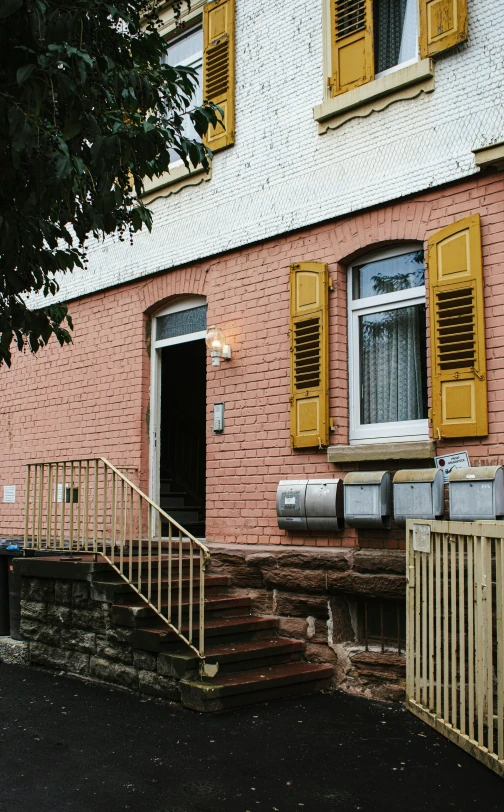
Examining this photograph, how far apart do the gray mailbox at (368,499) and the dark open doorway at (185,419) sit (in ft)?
17.2

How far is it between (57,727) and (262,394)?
3407 mm

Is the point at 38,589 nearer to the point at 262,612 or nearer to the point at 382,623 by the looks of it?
the point at 262,612

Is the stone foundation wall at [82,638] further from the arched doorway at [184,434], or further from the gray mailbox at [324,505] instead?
the arched doorway at [184,434]

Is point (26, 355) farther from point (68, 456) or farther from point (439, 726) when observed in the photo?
point (439, 726)

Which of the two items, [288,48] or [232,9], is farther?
[232,9]

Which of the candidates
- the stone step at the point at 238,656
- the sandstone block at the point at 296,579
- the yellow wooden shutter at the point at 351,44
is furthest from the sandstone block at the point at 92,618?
the yellow wooden shutter at the point at 351,44

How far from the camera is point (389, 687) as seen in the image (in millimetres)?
6609

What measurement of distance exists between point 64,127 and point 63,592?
4.85 meters

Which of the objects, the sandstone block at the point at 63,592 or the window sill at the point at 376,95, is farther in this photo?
the sandstone block at the point at 63,592

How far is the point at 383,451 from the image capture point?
670 centimetres

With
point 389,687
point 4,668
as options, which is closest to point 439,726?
point 389,687

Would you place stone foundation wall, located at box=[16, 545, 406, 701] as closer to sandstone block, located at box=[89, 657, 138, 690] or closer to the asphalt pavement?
sandstone block, located at box=[89, 657, 138, 690]

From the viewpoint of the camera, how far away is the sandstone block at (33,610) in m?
8.06

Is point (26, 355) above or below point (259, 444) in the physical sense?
above
